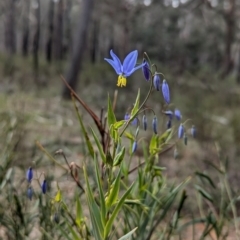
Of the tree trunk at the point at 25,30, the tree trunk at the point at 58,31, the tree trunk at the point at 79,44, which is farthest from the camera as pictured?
the tree trunk at the point at 25,30

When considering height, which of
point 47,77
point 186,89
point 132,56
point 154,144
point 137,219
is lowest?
point 47,77

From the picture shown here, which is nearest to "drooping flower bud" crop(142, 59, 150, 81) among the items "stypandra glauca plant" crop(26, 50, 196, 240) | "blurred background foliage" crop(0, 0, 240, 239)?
"stypandra glauca plant" crop(26, 50, 196, 240)

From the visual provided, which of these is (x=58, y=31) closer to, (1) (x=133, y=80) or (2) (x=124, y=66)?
(1) (x=133, y=80)

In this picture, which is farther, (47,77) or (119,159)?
(47,77)

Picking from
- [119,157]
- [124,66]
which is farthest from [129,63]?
[119,157]

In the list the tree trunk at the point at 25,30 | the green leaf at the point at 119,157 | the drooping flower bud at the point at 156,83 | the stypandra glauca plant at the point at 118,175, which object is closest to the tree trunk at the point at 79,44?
the tree trunk at the point at 25,30

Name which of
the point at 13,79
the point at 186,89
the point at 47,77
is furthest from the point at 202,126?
the point at 47,77

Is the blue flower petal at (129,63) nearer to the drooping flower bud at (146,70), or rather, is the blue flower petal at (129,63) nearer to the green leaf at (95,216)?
the drooping flower bud at (146,70)

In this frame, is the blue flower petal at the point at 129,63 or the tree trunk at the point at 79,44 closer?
the blue flower petal at the point at 129,63

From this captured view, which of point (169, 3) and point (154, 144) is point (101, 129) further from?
point (169, 3)
